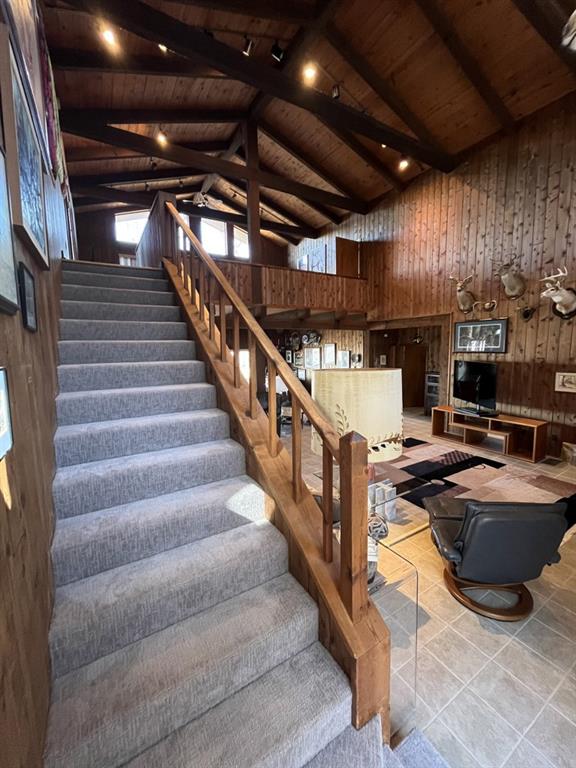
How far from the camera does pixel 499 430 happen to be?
5082 mm

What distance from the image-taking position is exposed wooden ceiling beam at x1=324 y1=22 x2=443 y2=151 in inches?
172

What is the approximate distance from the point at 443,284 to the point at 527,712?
19.6 ft

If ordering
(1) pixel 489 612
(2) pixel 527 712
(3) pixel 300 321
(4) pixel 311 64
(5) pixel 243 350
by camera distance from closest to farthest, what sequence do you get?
(2) pixel 527 712 < (1) pixel 489 612 < (4) pixel 311 64 < (3) pixel 300 321 < (5) pixel 243 350

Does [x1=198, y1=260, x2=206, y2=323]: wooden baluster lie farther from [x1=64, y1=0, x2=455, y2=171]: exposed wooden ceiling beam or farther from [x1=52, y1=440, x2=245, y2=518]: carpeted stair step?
[x1=64, y1=0, x2=455, y2=171]: exposed wooden ceiling beam

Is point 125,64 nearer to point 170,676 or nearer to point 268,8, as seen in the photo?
point 268,8

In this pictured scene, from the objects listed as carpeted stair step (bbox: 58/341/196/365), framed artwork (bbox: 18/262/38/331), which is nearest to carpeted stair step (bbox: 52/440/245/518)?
framed artwork (bbox: 18/262/38/331)

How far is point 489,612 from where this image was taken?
194cm

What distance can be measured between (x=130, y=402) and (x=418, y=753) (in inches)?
82.8

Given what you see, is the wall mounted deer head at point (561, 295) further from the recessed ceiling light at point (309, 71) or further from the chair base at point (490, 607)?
the recessed ceiling light at point (309, 71)

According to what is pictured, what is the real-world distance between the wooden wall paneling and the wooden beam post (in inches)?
120

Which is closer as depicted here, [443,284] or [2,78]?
[2,78]

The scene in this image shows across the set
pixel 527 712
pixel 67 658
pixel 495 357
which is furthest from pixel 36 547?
pixel 495 357

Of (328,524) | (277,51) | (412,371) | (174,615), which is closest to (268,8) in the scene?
(277,51)

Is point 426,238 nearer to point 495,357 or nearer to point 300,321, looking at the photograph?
point 495,357
